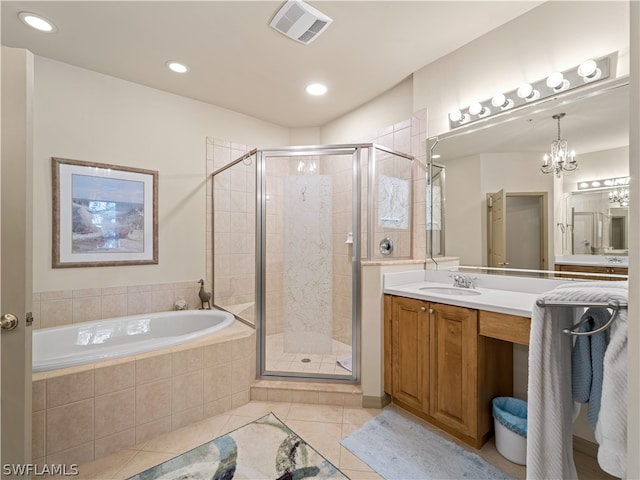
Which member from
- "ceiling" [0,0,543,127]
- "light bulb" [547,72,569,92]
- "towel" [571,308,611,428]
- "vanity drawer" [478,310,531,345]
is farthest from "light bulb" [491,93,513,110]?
"towel" [571,308,611,428]

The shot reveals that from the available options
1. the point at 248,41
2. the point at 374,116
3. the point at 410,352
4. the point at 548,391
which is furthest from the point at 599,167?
the point at 248,41

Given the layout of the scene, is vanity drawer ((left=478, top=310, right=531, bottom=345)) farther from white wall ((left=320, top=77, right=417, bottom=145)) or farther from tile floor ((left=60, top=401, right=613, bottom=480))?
white wall ((left=320, top=77, right=417, bottom=145))

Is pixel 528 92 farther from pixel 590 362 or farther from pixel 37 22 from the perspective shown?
pixel 37 22

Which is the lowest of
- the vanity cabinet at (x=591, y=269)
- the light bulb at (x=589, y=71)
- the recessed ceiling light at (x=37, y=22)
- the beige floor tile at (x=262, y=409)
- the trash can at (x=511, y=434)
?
the beige floor tile at (x=262, y=409)

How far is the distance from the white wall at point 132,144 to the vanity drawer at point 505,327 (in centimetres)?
250

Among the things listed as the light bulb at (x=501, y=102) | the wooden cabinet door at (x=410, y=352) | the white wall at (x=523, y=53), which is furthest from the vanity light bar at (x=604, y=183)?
the wooden cabinet door at (x=410, y=352)

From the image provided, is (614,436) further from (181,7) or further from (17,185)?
(181,7)

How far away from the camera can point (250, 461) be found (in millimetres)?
1507

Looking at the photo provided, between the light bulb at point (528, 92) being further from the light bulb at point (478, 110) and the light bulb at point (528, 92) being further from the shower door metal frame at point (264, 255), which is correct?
the shower door metal frame at point (264, 255)

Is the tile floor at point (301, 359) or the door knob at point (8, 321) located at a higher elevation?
the door knob at point (8, 321)

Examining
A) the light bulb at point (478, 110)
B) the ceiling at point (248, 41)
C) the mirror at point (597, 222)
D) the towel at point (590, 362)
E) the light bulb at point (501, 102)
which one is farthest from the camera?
the light bulb at point (478, 110)

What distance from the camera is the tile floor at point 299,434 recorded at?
57.1 inches

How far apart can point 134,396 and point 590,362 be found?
220 cm

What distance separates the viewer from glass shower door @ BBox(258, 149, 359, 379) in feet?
7.59
